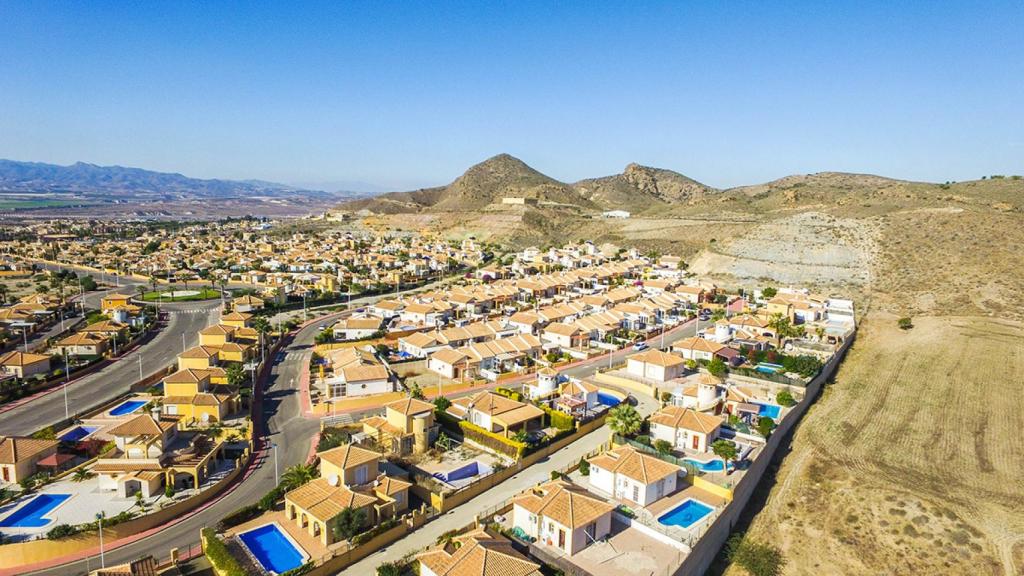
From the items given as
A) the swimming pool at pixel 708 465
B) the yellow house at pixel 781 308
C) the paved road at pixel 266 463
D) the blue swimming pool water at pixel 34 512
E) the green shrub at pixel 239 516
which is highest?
the yellow house at pixel 781 308

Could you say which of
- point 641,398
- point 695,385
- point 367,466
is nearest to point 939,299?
point 695,385

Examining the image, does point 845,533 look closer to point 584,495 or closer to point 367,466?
point 584,495

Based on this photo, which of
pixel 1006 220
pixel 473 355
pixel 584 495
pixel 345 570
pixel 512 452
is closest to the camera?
pixel 345 570

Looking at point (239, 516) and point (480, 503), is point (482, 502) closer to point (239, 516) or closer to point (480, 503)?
point (480, 503)

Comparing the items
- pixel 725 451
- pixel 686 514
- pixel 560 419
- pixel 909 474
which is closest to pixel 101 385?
pixel 560 419

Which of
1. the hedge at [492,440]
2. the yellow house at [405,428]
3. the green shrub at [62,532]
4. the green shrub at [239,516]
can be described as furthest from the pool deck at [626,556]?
the green shrub at [62,532]

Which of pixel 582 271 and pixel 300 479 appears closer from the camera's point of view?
pixel 300 479

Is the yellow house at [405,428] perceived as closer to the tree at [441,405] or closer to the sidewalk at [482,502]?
the tree at [441,405]
